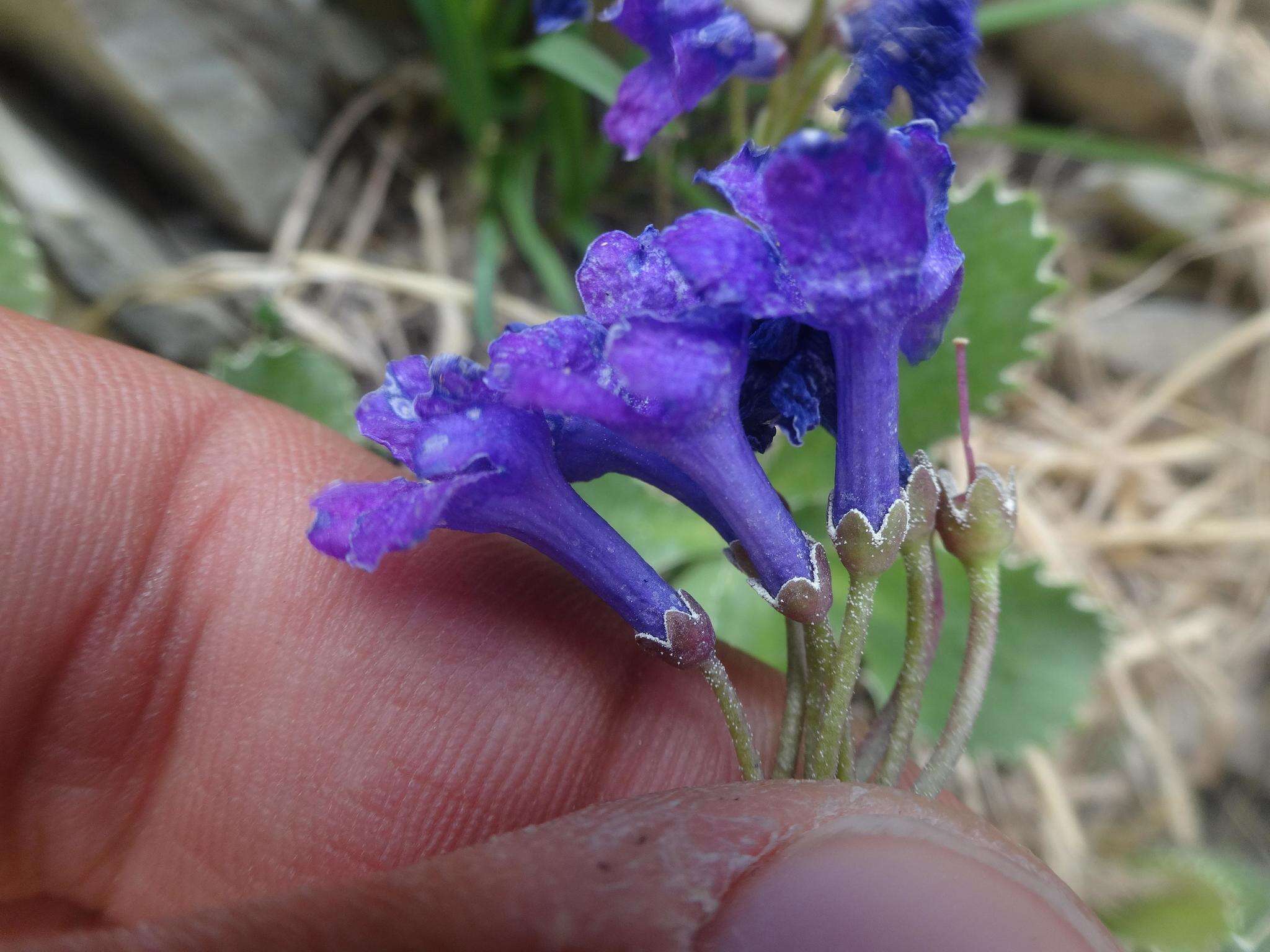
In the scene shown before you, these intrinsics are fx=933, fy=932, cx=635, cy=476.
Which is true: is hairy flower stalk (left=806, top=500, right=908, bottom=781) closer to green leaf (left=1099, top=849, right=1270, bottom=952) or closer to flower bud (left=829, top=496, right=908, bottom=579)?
flower bud (left=829, top=496, right=908, bottom=579)

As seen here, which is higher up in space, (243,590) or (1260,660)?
(243,590)

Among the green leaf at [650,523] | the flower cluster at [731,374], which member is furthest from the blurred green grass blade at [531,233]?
the flower cluster at [731,374]

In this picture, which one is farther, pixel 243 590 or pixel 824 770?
pixel 243 590

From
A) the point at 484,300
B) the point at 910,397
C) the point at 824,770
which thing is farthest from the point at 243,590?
the point at 910,397

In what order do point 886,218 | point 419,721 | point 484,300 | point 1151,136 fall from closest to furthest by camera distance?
point 886,218, point 419,721, point 484,300, point 1151,136

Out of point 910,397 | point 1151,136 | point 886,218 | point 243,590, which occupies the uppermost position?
point 1151,136

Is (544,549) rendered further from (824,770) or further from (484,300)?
(484,300)

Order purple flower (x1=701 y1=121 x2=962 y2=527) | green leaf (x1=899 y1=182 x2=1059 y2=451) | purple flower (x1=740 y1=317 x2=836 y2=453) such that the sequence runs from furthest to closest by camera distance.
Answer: green leaf (x1=899 y1=182 x2=1059 y2=451) < purple flower (x1=740 y1=317 x2=836 y2=453) < purple flower (x1=701 y1=121 x2=962 y2=527)

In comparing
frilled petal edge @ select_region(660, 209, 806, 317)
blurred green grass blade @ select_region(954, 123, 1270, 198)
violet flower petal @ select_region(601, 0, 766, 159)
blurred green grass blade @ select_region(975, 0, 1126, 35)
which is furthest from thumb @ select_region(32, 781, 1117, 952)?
blurred green grass blade @ select_region(975, 0, 1126, 35)
